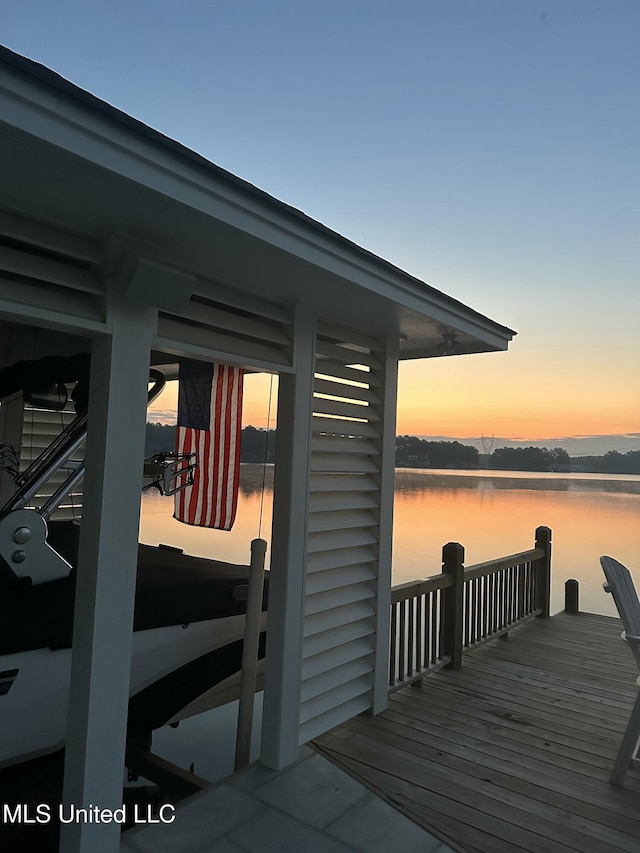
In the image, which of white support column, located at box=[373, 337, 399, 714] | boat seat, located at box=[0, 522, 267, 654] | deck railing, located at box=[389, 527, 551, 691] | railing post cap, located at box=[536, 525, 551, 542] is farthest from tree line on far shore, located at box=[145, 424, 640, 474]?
white support column, located at box=[373, 337, 399, 714]

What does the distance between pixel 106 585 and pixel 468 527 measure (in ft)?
36.4

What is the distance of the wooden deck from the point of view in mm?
2430

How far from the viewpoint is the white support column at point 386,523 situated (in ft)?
11.6

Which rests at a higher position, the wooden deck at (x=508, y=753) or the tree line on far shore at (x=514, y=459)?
the tree line on far shore at (x=514, y=459)

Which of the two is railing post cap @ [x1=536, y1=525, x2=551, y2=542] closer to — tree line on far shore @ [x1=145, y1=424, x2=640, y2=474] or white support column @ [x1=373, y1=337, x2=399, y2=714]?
tree line on far shore @ [x1=145, y1=424, x2=640, y2=474]

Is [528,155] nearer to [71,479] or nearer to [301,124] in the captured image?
[301,124]

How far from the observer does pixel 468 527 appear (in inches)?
486

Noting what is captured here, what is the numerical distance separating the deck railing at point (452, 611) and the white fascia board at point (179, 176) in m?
2.24

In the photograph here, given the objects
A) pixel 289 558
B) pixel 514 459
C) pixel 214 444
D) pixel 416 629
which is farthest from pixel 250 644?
pixel 514 459

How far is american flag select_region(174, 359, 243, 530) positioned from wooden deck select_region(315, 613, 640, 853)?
185cm

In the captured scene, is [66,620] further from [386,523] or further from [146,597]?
[386,523]

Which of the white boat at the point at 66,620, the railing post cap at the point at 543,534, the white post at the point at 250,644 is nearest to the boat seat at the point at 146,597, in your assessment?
the white boat at the point at 66,620

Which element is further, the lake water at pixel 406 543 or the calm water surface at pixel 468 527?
the calm water surface at pixel 468 527

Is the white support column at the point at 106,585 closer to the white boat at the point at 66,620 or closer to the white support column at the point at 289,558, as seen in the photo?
the white boat at the point at 66,620
